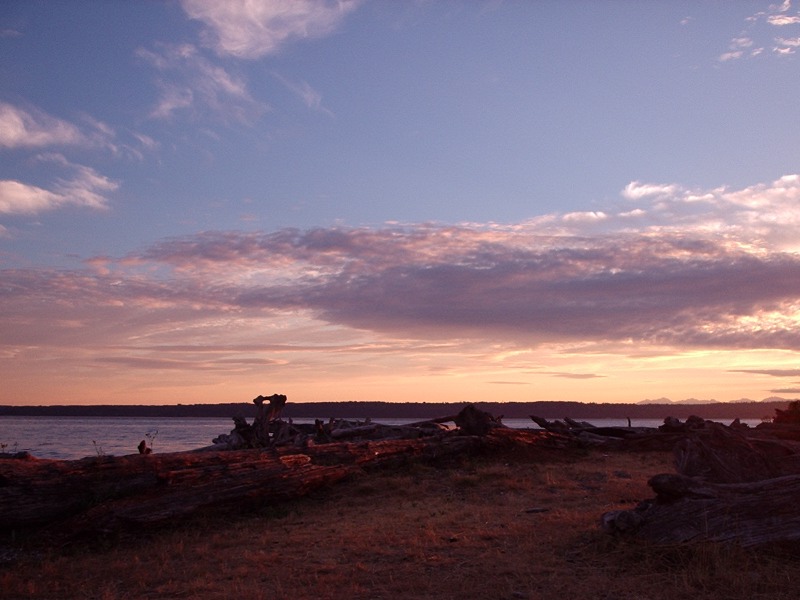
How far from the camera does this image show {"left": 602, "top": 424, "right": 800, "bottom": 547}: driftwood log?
31.2 feet

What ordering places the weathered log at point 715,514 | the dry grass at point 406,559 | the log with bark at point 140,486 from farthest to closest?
the log with bark at point 140,486 < the weathered log at point 715,514 < the dry grass at point 406,559

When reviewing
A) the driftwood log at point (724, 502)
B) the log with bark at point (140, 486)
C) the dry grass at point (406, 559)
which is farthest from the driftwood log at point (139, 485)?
the driftwood log at point (724, 502)

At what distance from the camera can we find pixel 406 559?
1020cm

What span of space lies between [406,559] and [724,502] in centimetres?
477

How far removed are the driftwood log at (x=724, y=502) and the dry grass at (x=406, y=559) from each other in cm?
35

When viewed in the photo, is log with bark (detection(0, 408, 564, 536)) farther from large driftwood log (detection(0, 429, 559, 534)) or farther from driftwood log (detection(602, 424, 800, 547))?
driftwood log (detection(602, 424, 800, 547))

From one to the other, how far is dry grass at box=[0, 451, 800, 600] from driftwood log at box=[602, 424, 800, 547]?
35 cm

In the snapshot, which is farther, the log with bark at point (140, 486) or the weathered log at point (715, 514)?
the log with bark at point (140, 486)

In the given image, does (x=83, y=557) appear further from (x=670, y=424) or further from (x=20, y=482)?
(x=670, y=424)

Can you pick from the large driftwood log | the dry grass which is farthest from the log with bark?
the dry grass

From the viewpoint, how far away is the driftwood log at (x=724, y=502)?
9508mm

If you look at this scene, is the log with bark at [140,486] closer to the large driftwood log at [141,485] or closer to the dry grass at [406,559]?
the large driftwood log at [141,485]

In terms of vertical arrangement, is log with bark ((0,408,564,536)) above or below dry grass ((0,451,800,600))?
above

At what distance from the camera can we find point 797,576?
838 centimetres
